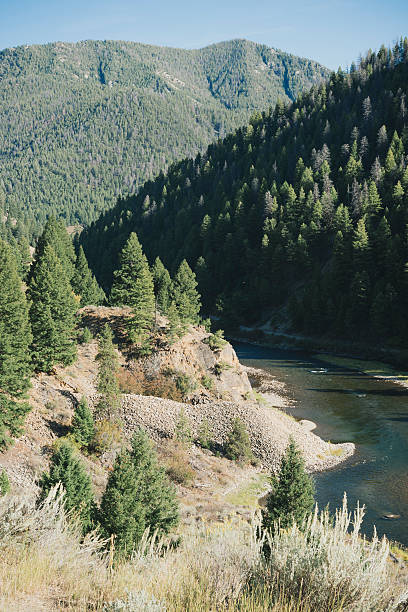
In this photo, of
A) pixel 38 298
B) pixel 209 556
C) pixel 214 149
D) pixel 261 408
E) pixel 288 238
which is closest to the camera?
pixel 209 556

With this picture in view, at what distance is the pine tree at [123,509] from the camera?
20.6 m

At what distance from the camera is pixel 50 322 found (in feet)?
143

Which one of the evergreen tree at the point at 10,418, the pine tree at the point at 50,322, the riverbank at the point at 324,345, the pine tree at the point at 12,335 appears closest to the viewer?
the evergreen tree at the point at 10,418

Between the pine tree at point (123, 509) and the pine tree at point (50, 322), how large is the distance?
23354 millimetres

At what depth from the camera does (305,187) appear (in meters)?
127

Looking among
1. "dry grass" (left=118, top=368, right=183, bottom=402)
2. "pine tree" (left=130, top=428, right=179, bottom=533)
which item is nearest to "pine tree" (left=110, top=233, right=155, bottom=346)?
"dry grass" (left=118, top=368, right=183, bottom=402)

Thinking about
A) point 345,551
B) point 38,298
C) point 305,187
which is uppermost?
point 305,187

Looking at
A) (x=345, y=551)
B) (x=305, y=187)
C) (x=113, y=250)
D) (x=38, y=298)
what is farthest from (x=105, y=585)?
(x=113, y=250)

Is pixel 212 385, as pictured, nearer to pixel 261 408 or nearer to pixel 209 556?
pixel 261 408

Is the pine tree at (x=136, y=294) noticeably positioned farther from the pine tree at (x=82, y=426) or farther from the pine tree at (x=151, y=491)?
the pine tree at (x=151, y=491)

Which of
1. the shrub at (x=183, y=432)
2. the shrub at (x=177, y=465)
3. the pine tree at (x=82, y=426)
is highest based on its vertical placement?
the pine tree at (x=82, y=426)

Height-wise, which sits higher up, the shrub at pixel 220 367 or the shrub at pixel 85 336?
the shrub at pixel 85 336

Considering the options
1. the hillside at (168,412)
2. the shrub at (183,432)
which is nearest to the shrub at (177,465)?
the hillside at (168,412)

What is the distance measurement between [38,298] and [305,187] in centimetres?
9841
